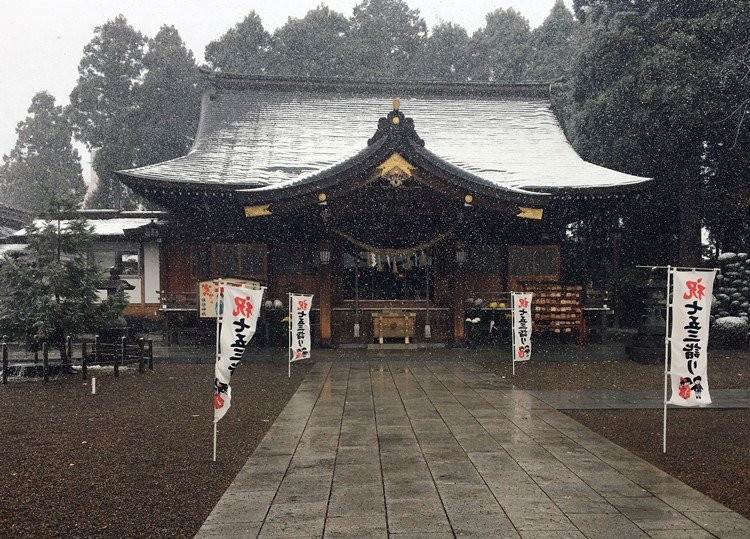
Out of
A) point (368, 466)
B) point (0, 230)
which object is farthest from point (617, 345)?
point (0, 230)

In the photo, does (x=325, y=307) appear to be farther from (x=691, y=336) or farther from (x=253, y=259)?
(x=691, y=336)

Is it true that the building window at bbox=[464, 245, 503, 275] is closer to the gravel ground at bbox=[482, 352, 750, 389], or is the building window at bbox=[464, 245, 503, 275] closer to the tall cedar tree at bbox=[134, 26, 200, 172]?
the gravel ground at bbox=[482, 352, 750, 389]

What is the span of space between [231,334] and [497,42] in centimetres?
4614

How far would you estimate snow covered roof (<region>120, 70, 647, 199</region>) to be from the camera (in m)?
18.3

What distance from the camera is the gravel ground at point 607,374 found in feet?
36.7

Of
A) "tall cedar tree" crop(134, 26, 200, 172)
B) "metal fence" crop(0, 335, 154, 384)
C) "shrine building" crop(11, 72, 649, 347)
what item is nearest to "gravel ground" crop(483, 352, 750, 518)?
"shrine building" crop(11, 72, 649, 347)

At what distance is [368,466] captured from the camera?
6059 mm

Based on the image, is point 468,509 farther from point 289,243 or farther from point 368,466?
point 289,243

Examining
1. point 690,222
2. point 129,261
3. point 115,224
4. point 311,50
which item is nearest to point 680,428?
point 690,222

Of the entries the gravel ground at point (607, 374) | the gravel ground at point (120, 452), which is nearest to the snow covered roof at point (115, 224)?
the gravel ground at point (120, 452)

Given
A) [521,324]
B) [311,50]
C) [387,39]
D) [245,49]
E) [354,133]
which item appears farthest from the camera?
[387,39]

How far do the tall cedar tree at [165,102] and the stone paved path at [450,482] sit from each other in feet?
103

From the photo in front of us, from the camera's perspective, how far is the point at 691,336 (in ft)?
22.5

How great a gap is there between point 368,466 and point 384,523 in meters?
1.50
